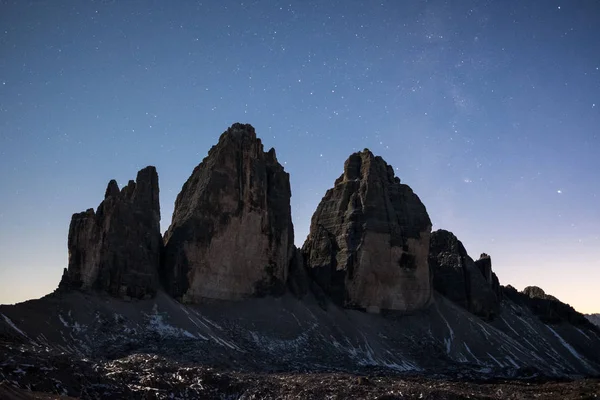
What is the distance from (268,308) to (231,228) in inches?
416

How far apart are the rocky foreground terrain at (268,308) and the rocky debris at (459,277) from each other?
9.3 inches

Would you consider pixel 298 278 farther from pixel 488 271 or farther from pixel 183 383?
pixel 488 271

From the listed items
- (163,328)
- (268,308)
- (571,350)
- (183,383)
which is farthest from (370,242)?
(183,383)

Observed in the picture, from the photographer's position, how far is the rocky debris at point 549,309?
120 meters

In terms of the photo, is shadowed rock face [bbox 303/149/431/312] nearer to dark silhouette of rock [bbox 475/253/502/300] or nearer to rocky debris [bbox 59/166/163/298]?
dark silhouette of rock [bbox 475/253/502/300]

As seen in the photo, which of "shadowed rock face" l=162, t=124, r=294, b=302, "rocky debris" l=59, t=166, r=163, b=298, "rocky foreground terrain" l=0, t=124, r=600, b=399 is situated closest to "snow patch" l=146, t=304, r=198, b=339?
"rocky foreground terrain" l=0, t=124, r=600, b=399

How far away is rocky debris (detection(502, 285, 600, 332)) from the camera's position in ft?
395

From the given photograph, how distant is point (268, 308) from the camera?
75.1 m

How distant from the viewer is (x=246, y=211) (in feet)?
253

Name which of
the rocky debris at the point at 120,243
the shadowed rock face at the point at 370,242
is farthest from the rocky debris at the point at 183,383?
the shadowed rock face at the point at 370,242

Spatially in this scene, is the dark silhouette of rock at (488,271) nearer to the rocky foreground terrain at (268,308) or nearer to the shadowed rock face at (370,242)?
the rocky foreground terrain at (268,308)

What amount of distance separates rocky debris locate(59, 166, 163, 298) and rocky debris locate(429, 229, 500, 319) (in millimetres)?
49804

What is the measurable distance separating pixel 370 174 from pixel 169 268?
124 feet

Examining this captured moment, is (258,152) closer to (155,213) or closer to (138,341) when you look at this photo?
(155,213)
